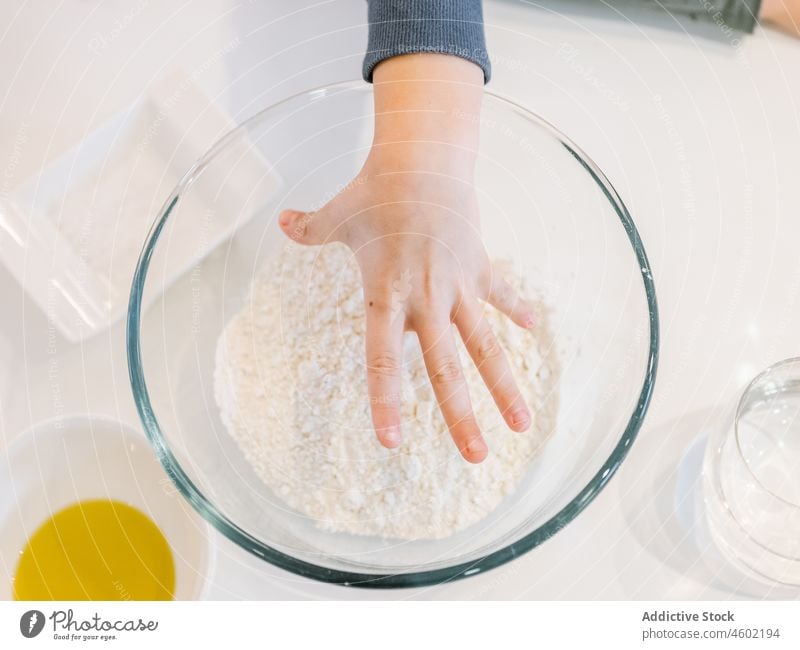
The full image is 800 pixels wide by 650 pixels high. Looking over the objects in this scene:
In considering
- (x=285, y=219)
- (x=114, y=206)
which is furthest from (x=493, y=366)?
(x=114, y=206)

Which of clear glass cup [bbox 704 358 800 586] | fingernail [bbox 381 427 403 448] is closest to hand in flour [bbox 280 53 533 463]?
fingernail [bbox 381 427 403 448]

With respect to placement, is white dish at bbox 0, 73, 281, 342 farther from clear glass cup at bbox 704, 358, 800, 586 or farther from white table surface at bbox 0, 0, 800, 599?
clear glass cup at bbox 704, 358, 800, 586

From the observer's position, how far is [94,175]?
1.53 feet

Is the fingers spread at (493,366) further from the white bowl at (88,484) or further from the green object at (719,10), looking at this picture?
the green object at (719,10)

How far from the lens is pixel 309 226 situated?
1.34ft

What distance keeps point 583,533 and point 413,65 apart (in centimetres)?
28

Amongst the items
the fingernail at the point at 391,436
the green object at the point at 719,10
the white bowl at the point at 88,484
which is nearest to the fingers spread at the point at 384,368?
the fingernail at the point at 391,436

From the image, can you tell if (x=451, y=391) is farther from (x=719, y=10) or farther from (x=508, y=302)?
(x=719, y=10)

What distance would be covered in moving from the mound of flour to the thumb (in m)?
0.01

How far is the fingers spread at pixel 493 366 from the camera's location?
15.3 inches

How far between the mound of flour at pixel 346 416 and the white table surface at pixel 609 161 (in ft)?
0.16

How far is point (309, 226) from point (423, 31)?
5.2 inches

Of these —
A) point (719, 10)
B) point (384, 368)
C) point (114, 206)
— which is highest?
point (719, 10)
